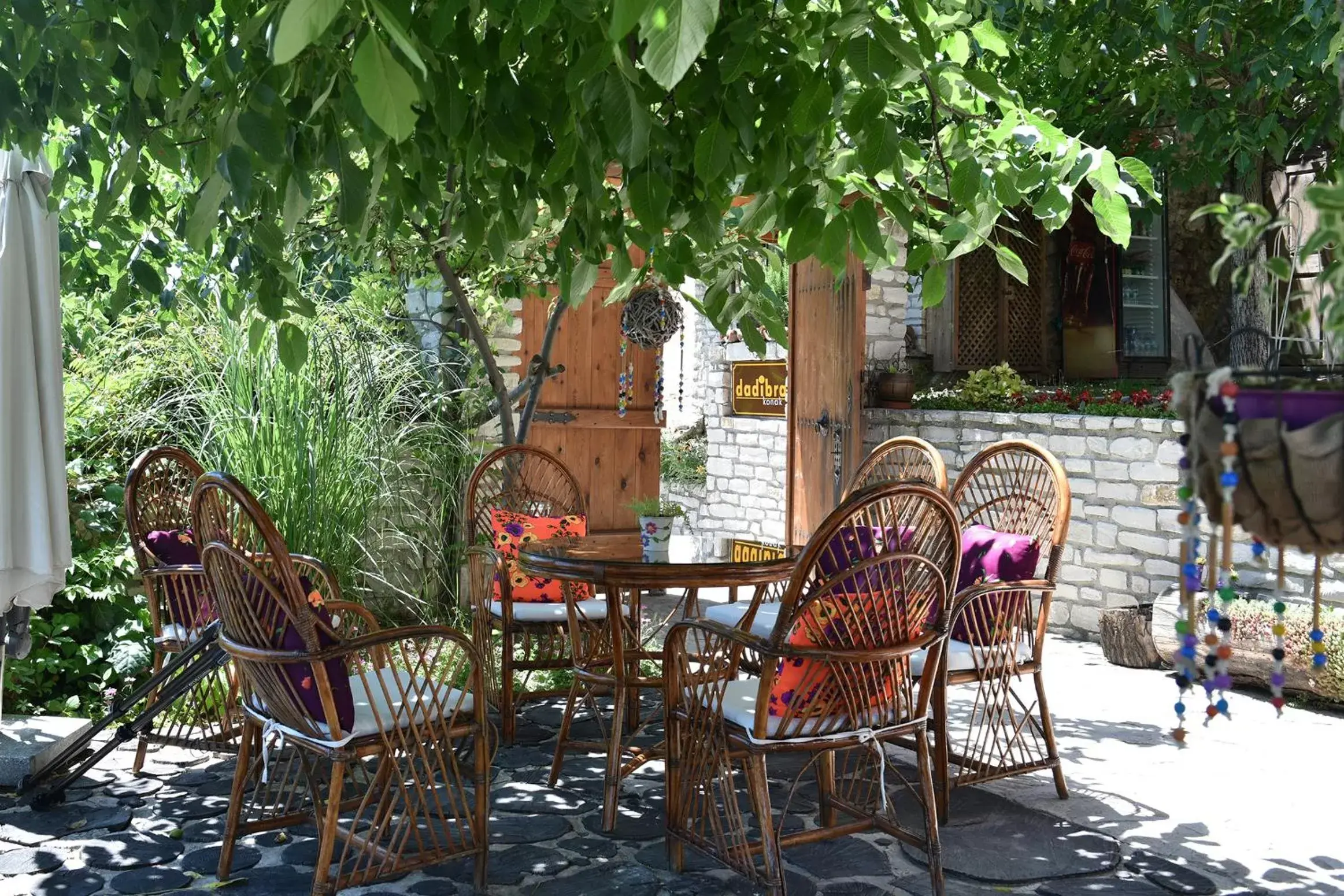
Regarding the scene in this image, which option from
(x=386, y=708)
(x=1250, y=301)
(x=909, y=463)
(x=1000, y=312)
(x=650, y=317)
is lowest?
(x=386, y=708)

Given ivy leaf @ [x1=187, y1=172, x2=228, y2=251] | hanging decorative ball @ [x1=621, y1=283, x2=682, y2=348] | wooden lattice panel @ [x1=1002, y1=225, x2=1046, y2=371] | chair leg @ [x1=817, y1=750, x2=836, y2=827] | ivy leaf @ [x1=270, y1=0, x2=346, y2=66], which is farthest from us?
wooden lattice panel @ [x1=1002, y1=225, x2=1046, y2=371]

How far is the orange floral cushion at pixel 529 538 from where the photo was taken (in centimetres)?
432

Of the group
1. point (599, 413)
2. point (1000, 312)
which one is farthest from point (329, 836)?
point (1000, 312)

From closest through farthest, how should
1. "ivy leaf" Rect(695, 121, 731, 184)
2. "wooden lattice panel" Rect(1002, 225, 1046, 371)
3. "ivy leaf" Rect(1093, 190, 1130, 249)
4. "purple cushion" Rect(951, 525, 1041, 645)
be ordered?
"ivy leaf" Rect(695, 121, 731, 184)
"ivy leaf" Rect(1093, 190, 1130, 249)
"purple cushion" Rect(951, 525, 1041, 645)
"wooden lattice panel" Rect(1002, 225, 1046, 371)

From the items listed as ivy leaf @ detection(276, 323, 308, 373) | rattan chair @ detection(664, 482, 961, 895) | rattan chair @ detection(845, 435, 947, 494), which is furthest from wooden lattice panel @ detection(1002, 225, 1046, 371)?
ivy leaf @ detection(276, 323, 308, 373)

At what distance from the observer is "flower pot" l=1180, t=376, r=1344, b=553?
74cm

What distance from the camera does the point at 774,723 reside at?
2.56 meters

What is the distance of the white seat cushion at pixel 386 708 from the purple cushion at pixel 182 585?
905 mm

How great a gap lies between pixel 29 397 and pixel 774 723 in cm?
231

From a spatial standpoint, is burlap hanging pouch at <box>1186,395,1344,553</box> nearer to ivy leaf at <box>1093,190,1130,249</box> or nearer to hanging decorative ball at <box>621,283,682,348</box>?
ivy leaf at <box>1093,190,1130,249</box>

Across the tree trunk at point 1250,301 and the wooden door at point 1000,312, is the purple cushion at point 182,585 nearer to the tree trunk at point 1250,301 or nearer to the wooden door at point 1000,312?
the tree trunk at point 1250,301

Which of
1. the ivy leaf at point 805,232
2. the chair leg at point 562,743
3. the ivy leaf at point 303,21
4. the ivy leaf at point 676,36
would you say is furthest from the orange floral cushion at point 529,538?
A: the ivy leaf at point 303,21

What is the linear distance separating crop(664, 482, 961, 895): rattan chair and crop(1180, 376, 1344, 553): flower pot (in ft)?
5.38

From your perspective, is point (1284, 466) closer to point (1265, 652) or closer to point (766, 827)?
point (766, 827)
